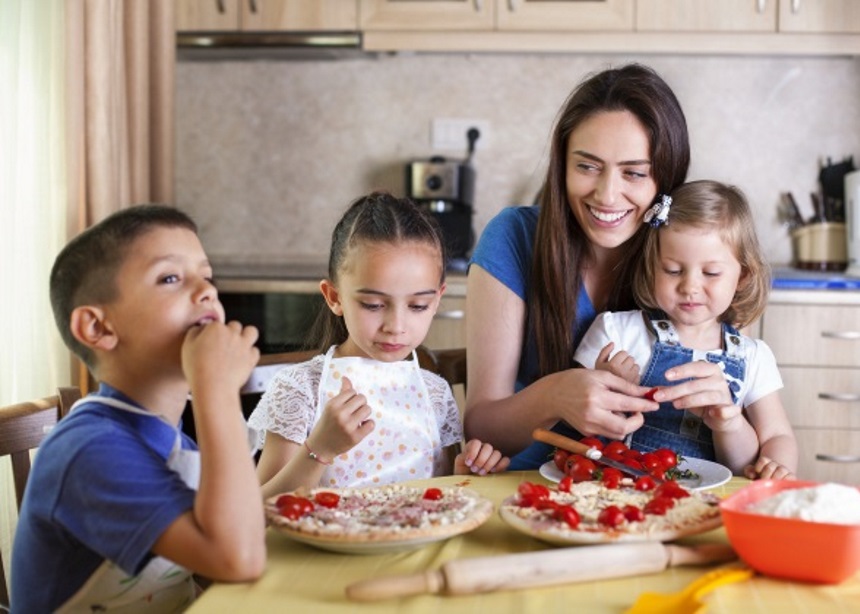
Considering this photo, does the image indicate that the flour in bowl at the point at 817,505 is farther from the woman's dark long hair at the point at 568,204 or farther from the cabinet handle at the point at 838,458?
the cabinet handle at the point at 838,458

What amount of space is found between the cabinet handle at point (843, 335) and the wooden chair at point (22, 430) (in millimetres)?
2455

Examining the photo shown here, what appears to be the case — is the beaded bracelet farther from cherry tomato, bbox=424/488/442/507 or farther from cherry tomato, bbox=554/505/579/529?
cherry tomato, bbox=554/505/579/529

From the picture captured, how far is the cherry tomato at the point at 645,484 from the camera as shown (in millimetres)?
1226

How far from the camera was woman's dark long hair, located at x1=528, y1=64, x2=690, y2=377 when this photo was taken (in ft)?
5.79

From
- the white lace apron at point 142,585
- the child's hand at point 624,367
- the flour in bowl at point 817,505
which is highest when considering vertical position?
the child's hand at point 624,367

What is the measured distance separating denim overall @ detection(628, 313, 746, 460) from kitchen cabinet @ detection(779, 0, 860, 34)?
1959 mm

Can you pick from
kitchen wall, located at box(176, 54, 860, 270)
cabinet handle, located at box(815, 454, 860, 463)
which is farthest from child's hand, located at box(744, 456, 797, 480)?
kitchen wall, located at box(176, 54, 860, 270)

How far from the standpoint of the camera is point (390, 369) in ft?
5.74

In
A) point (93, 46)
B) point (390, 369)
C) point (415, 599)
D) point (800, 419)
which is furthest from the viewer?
point (800, 419)

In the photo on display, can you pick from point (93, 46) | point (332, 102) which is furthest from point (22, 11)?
point (332, 102)

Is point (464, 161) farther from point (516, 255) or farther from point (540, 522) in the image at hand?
point (540, 522)

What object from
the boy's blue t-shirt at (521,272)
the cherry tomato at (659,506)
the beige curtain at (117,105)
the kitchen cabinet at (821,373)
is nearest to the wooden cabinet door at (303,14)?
the beige curtain at (117,105)

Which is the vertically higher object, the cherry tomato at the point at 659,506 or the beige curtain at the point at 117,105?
the beige curtain at the point at 117,105

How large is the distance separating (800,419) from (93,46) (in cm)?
240
